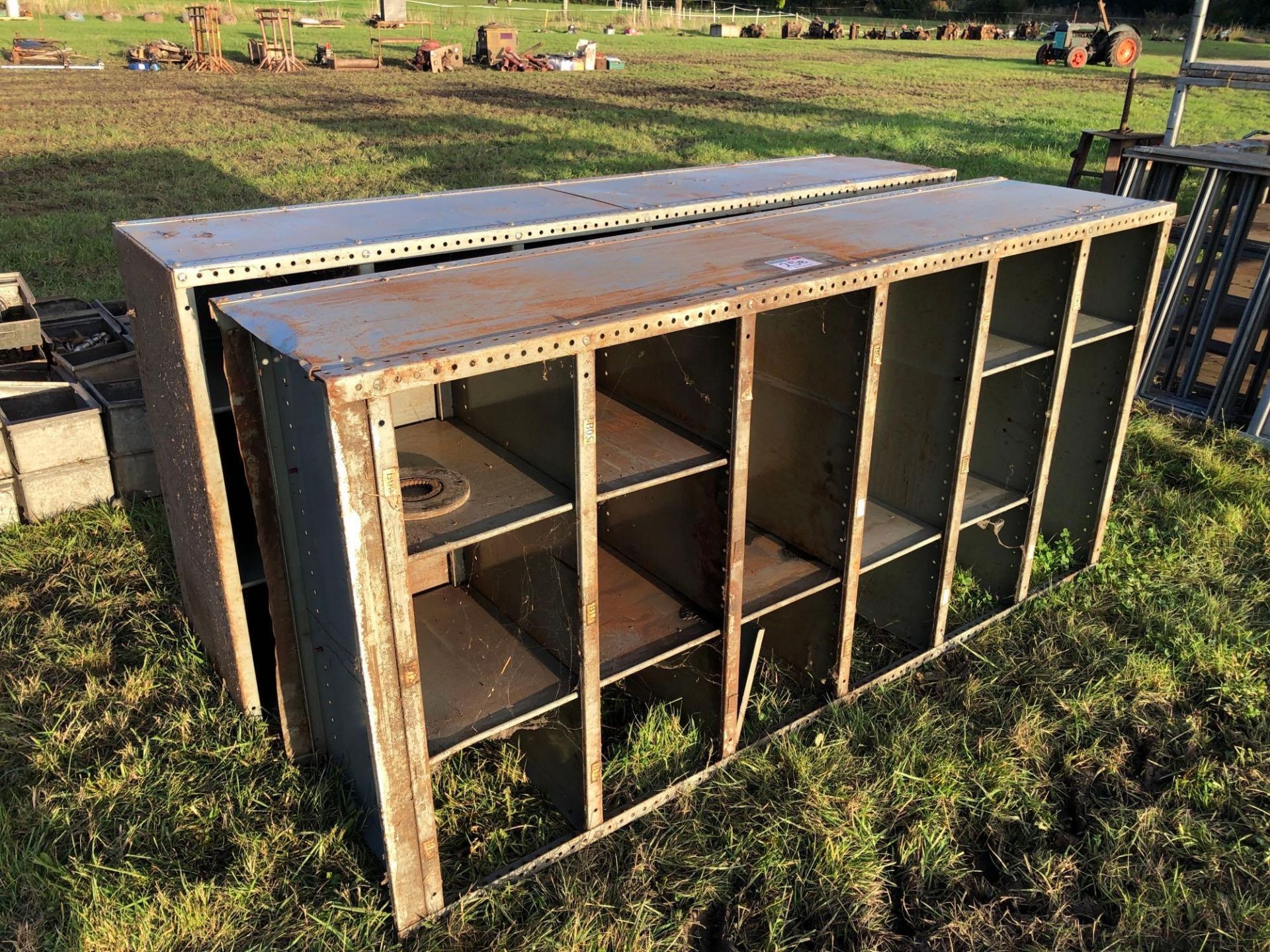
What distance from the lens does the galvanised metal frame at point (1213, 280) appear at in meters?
7.20

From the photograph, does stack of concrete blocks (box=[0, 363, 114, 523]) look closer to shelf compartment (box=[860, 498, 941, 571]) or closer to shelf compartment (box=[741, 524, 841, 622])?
shelf compartment (box=[741, 524, 841, 622])

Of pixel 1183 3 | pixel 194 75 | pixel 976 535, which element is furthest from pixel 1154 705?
pixel 1183 3

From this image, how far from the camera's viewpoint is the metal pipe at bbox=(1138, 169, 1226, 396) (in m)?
7.46

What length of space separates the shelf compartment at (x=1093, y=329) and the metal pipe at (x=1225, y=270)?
2715mm

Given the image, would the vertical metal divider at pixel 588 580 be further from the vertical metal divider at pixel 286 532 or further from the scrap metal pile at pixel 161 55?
the scrap metal pile at pixel 161 55

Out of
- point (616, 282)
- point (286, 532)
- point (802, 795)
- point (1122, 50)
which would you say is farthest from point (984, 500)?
point (1122, 50)

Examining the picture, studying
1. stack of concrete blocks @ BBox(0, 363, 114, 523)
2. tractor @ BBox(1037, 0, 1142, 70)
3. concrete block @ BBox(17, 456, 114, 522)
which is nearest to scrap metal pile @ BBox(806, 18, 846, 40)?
tractor @ BBox(1037, 0, 1142, 70)

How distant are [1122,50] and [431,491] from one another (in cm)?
4390

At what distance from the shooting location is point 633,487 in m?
3.38

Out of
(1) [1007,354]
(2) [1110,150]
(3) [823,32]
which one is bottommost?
(1) [1007,354]

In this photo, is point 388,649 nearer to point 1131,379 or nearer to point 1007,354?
point 1007,354

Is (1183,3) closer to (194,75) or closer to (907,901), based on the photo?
(194,75)

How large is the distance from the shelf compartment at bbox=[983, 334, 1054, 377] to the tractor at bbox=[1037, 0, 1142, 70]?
39.8 metres

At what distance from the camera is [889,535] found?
15.5ft
